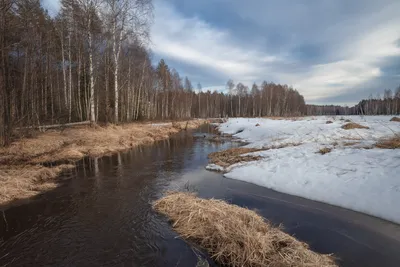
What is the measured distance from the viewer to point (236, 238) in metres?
3.79

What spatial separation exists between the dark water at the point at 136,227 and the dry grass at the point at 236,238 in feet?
0.86

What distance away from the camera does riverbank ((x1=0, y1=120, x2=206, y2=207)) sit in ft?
21.4

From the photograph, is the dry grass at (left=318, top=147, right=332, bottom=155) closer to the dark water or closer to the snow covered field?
the snow covered field

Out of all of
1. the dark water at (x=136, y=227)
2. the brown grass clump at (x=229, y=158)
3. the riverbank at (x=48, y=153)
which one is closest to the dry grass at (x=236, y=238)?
the dark water at (x=136, y=227)

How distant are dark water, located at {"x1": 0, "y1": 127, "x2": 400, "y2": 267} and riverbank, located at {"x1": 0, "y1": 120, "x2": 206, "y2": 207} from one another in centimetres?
76

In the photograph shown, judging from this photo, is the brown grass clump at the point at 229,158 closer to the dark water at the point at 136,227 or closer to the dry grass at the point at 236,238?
the dark water at the point at 136,227

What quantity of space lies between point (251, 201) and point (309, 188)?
1.91 meters

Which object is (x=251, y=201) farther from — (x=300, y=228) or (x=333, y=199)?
(x=333, y=199)

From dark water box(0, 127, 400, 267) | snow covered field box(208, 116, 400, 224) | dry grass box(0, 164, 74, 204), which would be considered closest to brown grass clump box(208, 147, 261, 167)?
snow covered field box(208, 116, 400, 224)

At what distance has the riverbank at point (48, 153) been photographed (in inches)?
257

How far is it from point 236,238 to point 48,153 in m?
10.8

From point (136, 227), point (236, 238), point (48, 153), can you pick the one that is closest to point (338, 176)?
point (236, 238)

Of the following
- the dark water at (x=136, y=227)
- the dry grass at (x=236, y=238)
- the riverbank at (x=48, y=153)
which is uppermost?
the riverbank at (x=48, y=153)

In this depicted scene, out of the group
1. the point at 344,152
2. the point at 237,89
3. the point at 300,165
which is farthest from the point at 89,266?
the point at 237,89
